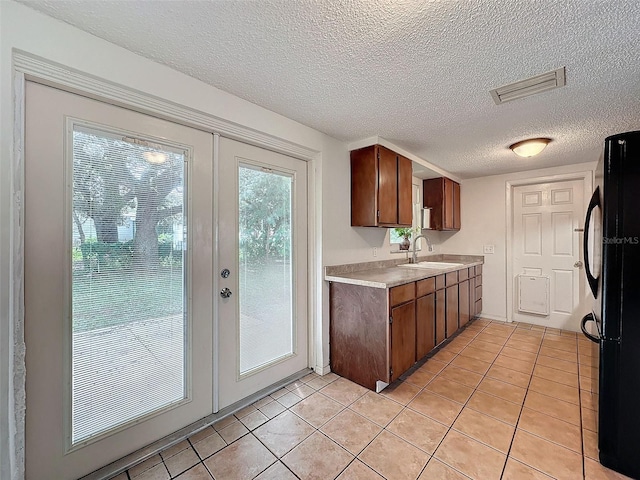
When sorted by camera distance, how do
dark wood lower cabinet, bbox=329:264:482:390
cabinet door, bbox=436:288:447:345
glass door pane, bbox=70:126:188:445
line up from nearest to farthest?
1. glass door pane, bbox=70:126:188:445
2. dark wood lower cabinet, bbox=329:264:482:390
3. cabinet door, bbox=436:288:447:345

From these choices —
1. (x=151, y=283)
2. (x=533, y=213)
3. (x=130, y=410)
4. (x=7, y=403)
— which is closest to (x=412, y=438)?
(x=130, y=410)

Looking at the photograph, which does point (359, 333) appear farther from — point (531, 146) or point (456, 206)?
point (456, 206)

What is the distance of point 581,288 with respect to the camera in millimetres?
3572

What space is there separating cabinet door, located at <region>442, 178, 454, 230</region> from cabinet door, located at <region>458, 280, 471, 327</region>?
0.92 metres

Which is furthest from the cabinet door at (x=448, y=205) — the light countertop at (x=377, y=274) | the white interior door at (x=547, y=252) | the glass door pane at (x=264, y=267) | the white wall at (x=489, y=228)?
the glass door pane at (x=264, y=267)

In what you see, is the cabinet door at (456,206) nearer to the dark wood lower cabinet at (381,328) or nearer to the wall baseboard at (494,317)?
the wall baseboard at (494,317)

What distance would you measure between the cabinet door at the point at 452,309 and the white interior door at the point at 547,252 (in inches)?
57.2

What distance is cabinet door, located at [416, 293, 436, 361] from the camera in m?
2.54

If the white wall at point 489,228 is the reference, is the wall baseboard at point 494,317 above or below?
below

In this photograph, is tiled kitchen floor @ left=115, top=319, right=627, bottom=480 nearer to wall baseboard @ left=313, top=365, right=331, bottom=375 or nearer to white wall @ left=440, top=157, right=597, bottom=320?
wall baseboard @ left=313, top=365, right=331, bottom=375

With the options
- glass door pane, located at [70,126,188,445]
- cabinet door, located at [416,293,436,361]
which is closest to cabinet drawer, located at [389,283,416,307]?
cabinet door, located at [416,293,436,361]

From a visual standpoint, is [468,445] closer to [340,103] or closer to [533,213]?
[340,103]

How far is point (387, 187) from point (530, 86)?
1.30m

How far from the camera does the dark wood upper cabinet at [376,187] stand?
8.72 feet
